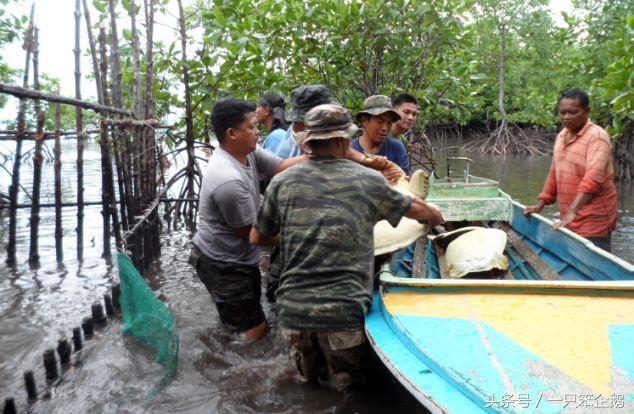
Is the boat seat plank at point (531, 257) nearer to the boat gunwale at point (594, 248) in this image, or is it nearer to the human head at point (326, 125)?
the boat gunwale at point (594, 248)

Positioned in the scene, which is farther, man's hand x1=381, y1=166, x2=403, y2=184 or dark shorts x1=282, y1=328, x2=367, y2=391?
man's hand x1=381, y1=166, x2=403, y2=184

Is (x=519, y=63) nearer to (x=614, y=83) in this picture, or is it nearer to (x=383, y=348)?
(x=614, y=83)

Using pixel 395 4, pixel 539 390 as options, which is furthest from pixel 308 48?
pixel 539 390

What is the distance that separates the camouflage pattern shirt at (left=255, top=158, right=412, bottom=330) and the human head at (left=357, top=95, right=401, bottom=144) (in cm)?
137

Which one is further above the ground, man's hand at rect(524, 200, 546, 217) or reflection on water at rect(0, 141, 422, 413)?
man's hand at rect(524, 200, 546, 217)

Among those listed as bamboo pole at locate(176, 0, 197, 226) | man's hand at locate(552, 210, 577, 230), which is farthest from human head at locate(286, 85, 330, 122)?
bamboo pole at locate(176, 0, 197, 226)

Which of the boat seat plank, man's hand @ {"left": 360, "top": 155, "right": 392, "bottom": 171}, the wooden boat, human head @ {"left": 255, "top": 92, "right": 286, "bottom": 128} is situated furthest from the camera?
human head @ {"left": 255, "top": 92, "right": 286, "bottom": 128}

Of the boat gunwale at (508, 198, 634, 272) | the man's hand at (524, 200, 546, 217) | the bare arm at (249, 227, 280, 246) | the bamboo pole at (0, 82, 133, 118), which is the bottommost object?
the boat gunwale at (508, 198, 634, 272)

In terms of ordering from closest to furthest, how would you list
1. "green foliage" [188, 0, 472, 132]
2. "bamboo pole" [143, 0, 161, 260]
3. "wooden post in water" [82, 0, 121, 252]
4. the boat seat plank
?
the boat seat plank → "wooden post in water" [82, 0, 121, 252] → "bamboo pole" [143, 0, 161, 260] → "green foliage" [188, 0, 472, 132]

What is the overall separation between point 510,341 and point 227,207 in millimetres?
1715

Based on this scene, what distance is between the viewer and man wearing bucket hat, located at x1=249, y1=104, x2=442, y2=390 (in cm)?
237

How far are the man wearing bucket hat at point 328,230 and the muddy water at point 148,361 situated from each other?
1.88 ft

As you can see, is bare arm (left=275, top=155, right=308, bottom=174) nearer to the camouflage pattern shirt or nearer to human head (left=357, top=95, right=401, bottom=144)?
human head (left=357, top=95, right=401, bottom=144)

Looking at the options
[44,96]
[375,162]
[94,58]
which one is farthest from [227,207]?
[94,58]
